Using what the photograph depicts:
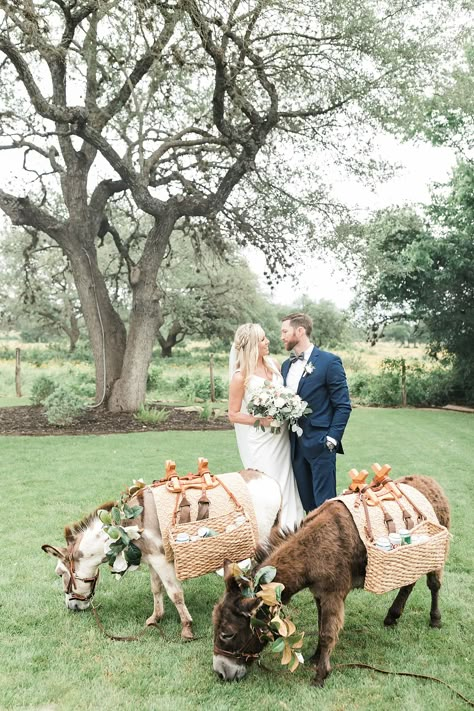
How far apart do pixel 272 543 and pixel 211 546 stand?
0.43m

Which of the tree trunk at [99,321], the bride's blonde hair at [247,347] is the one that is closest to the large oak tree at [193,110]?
the tree trunk at [99,321]

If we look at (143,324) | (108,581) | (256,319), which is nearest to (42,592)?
(108,581)

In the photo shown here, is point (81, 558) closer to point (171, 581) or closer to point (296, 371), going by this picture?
point (171, 581)

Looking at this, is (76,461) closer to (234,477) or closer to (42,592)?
(42,592)

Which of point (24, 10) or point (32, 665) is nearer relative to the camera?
point (32, 665)

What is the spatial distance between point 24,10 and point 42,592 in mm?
8633

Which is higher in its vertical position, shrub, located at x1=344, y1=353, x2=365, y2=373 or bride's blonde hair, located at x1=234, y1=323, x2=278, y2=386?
bride's blonde hair, located at x1=234, y1=323, x2=278, y2=386

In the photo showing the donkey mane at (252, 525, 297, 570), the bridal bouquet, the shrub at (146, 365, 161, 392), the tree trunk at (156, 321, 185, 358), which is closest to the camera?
the donkey mane at (252, 525, 297, 570)

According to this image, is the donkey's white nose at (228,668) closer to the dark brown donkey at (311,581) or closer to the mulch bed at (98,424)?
the dark brown donkey at (311,581)

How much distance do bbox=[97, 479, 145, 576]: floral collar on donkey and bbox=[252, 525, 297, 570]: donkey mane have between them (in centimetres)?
81

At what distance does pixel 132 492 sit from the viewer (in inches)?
167

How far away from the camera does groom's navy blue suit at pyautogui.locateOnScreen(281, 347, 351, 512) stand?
4.84 m

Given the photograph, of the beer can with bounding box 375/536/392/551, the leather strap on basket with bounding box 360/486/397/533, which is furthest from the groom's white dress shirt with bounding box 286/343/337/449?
the beer can with bounding box 375/536/392/551

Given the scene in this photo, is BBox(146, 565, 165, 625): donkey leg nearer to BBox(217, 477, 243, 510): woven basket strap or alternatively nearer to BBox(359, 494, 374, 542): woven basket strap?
BBox(217, 477, 243, 510): woven basket strap
